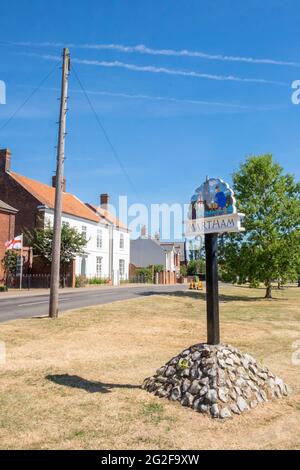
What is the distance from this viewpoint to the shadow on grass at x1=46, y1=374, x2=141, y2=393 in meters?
6.61

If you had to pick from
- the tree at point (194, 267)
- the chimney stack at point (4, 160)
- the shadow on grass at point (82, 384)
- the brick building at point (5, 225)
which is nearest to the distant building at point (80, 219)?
the chimney stack at point (4, 160)

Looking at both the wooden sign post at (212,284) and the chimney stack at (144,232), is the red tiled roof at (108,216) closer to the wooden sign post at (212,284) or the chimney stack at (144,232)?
the chimney stack at (144,232)

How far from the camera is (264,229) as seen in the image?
2831cm

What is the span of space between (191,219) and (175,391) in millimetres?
2868

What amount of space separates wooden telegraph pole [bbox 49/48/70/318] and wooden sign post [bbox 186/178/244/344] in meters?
8.14

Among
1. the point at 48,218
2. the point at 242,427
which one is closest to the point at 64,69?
the point at 242,427

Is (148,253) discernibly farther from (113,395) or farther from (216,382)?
(216,382)

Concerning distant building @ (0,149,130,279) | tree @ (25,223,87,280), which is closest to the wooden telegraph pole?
tree @ (25,223,87,280)

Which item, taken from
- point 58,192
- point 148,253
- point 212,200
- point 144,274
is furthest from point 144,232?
point 212,200

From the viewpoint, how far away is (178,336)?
11.5 metres

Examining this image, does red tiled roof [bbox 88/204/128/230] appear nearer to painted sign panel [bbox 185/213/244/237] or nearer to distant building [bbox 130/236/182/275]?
distant building [bbox 130/236/182/275]

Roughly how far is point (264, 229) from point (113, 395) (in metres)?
23.6

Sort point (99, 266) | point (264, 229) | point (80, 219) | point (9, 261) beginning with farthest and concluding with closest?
point (99, 266)
point (80, 219)
point (9, 261)
point (264, 229)
